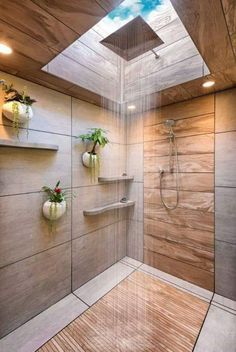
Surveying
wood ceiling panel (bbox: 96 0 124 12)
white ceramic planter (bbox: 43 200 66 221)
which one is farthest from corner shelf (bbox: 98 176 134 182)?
wood ceiling panel (bbox: 96 0 124 12)

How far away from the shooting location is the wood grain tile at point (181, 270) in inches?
75.0

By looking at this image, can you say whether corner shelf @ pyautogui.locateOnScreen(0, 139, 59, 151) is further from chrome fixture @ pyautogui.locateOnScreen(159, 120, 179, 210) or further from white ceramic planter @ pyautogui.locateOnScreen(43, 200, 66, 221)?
chrome fixture @ pyautogui.locateOnScreen(159, 120, 179, 210)

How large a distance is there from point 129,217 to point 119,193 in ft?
1.27

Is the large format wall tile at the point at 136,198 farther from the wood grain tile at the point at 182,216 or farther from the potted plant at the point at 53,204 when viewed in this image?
the potted plant at the point at 53,204

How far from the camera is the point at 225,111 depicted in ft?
5.74

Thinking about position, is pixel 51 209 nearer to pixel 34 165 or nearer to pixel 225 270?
pixel 34 165

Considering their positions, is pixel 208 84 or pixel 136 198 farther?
pixel 136 198

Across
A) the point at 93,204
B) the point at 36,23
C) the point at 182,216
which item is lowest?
the point at 182,216

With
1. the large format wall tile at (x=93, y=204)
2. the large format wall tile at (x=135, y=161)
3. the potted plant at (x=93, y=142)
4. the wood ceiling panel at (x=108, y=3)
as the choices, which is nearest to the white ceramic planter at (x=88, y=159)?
the potted plant at (x=93, y=142)

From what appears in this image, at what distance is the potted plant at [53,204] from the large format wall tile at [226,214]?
1.52 metres

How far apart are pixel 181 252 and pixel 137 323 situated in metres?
0.86

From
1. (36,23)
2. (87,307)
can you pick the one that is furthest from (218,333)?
(36,23)

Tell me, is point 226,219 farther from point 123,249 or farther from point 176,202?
point 123,249

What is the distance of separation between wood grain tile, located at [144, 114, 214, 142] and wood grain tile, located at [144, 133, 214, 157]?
5 centimetres
